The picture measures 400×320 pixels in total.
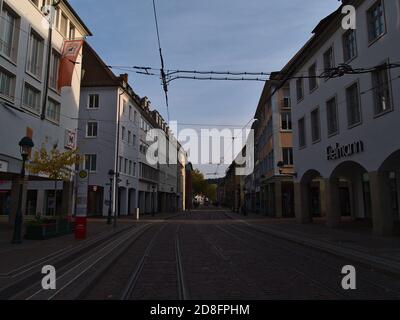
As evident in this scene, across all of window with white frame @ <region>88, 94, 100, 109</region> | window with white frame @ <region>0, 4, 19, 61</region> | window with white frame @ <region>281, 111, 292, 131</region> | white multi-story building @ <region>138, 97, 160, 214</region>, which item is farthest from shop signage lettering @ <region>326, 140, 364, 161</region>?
white multi-story building @ <region>138, 97, 160, 214</region>

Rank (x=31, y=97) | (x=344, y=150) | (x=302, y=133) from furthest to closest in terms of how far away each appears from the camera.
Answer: (x=302, y=133) → (x=31, y=97) → (x=344, y=150)

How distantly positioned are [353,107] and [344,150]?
8.07ft

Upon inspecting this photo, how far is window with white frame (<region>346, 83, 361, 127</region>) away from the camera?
21500mm

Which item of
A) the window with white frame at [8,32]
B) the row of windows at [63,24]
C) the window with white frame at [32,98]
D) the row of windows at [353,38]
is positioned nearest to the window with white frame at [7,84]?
the window with white frame at [8,32]

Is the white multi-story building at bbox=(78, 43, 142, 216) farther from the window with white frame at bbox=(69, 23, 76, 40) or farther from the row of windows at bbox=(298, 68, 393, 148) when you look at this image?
the row of windows at bbox=(298, 68, 393, 148)

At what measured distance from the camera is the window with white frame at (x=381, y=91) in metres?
18.3

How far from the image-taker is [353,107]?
867 inches

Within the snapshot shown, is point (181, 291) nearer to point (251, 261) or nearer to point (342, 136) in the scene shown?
point (251, 261)

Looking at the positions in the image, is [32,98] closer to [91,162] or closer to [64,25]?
[64,25]

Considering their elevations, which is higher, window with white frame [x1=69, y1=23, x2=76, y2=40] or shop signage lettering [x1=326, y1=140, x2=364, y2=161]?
window with white frame [x1=69, y1=23, x2=76, y2=40]

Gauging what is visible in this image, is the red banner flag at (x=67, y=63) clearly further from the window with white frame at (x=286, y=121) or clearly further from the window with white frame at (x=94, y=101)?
the window with white frame at (x=286, y=121)

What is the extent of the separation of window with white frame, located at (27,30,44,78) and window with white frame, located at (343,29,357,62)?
19.0 metres

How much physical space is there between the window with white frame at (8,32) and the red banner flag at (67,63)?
19.1 feet

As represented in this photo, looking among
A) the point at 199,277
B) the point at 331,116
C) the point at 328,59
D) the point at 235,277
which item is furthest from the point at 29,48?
the point at 235,277
